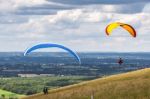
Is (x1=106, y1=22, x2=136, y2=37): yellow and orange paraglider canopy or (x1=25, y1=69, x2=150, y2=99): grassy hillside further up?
(x1=106, y1=22, x2=136, y2=37): yellow and orange paraglider canopy

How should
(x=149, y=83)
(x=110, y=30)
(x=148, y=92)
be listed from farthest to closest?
(x=149, y=83), (x=148, y=92), (x=110, y=30)

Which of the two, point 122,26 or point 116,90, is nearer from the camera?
point 122,26

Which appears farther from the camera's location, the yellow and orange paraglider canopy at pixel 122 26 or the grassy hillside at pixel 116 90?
the grassy hillside at pixel 116 90

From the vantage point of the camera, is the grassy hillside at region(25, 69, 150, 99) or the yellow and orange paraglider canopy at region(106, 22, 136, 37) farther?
the grassy hillside at region(25, 69, 150, 99)

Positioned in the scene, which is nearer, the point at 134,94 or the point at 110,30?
the point at 110,30

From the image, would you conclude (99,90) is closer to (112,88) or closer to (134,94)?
(112,88)

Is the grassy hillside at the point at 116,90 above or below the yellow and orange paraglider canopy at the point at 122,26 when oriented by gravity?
below

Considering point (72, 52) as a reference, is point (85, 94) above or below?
below

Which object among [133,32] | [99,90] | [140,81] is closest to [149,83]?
[140,81]

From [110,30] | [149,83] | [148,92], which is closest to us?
[110,30]

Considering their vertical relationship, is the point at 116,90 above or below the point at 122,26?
below
